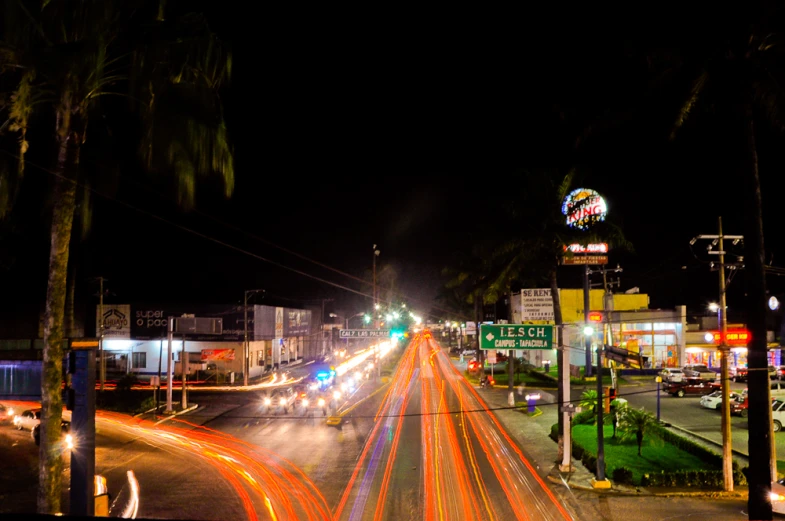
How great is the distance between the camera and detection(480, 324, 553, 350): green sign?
65.5ft

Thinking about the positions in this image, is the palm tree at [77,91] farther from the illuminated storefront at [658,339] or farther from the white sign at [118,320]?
the illuminated storefront at [658,339]

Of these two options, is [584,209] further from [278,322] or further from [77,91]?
[278,322]

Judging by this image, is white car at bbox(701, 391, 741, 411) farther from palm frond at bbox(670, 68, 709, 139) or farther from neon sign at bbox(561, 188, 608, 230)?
palm frond at bbox(670, 68, 709, 139)

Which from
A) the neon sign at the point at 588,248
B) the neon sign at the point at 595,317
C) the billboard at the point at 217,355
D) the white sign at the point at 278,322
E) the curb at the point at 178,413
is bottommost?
the curb at the point at 178,413

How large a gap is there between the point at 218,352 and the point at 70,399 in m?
42.9

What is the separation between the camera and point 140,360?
172ft

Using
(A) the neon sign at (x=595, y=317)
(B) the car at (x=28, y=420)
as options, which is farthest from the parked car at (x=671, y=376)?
(B) the car at (x=28, y=420)

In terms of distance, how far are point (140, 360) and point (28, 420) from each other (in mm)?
24998

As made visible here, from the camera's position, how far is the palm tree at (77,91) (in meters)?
8.74

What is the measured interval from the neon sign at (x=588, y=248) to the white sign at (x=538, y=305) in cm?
243

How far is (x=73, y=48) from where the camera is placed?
28.5 ft

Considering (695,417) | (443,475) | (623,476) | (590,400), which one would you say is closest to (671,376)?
(695,417)

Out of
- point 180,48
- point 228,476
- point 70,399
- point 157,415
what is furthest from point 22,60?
point 157,415

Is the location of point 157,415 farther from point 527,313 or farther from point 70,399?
point 70,399
